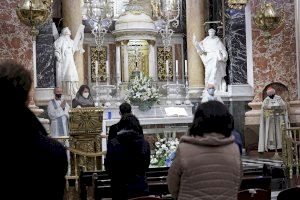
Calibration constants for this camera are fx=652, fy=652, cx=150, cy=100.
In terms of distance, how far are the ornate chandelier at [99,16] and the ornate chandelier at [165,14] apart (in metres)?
1.26

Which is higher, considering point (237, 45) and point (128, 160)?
point (237, 45)

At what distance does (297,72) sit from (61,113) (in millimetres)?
5871

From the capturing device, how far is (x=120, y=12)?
671 inches

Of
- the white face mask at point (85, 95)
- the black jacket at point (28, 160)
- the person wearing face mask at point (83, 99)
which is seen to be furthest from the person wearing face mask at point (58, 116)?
the black jacket at point (28, 160)

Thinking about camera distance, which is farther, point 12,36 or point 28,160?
point 12,36

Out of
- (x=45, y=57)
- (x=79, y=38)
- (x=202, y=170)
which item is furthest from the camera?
(x=79, y=38)

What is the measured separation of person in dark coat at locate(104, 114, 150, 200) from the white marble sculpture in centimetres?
922

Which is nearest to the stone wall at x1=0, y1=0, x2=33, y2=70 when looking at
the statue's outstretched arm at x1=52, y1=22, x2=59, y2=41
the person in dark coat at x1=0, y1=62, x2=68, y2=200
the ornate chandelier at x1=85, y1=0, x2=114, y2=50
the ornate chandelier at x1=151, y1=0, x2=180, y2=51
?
the statue's outstretched arm at x1=52, y1=22, x2=59, y2=41

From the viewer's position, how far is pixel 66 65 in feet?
48.8

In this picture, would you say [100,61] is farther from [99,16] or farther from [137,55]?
[99,16]

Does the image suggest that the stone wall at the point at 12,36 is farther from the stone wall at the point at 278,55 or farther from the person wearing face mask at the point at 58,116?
the stone wall at the point at 278,55

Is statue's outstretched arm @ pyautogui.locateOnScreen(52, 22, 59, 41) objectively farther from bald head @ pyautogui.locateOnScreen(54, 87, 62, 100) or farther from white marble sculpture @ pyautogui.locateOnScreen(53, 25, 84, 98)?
bald head @ pyautogui.locateOnScreen(54, 87, 62, 100)

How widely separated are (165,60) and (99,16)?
91.2 inches

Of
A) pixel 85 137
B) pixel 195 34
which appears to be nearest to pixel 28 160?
pixel 85 137
